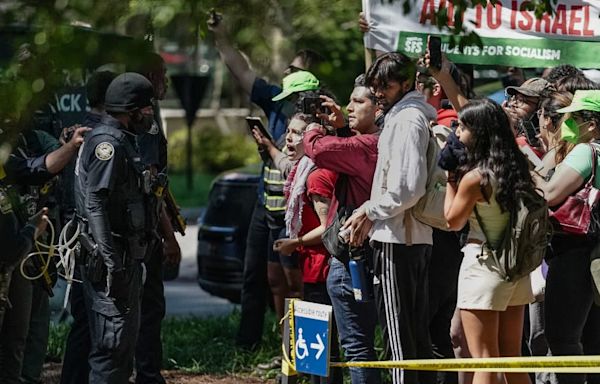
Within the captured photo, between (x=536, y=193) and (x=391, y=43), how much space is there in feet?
7.50

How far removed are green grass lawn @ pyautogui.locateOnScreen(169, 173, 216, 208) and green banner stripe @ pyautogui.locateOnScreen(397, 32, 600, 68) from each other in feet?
47.1

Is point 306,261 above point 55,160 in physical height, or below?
below

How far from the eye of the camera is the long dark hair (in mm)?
5500

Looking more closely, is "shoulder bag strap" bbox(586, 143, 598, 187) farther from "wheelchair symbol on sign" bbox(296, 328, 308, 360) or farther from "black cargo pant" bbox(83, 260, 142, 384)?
"black cargo pant" bbox(83, 260, 142, 384)

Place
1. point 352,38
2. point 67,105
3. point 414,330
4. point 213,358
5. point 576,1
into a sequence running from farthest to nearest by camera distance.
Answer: point 352,38 < point 67,105 < point 213,358 < point 576,1 < point 414,330

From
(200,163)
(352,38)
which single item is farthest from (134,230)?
(200,163)

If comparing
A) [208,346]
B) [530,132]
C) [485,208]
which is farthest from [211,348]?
[485,208]

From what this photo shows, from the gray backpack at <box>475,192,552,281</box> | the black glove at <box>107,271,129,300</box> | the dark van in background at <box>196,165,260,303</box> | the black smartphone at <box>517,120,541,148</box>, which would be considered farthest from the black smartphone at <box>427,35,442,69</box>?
the dark van in background at <box>196,165,260,303</box>

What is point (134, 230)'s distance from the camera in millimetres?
6059

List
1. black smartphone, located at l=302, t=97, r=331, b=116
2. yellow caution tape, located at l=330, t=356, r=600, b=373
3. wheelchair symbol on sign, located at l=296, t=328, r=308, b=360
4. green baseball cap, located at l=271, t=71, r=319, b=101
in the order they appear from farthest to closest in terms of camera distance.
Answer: green baseball cap, located at l=271, t=71, r=319, b=101
black smartphone, located at l=302, t=97, r=331, b=116
wheelchair symbol on sign, located at l=296, t=328, r=308, b=360
yellow caution tape, located at l=330, t=356, r=600, b=373

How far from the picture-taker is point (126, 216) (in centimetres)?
604

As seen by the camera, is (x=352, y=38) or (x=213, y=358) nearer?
(x=213, y=358)

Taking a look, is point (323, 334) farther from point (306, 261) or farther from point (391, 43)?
point (391, 43)

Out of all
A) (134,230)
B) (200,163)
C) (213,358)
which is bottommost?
(200,163)
